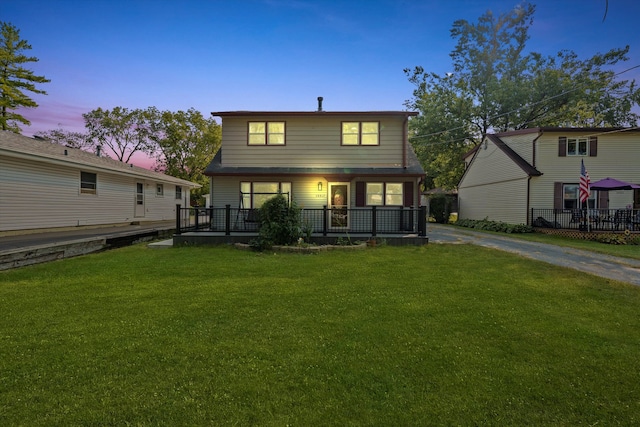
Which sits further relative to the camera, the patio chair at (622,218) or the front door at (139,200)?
the front door at (139,200)

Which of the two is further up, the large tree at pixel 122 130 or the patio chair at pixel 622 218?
the large tree at pixel 122 130

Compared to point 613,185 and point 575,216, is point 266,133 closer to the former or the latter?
point 613,185

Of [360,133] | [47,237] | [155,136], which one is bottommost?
[47,237]

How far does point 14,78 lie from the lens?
22.3 m

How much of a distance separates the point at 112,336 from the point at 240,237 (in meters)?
6.73

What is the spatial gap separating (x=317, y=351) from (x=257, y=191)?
396 inches

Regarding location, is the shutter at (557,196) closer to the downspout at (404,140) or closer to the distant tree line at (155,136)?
the downspout at (404,140)

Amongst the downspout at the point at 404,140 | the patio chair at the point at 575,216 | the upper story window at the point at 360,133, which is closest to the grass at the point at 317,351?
the downspout at the point at 404,140

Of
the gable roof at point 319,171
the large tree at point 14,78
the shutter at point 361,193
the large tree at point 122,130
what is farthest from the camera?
the large tree at point 122,130

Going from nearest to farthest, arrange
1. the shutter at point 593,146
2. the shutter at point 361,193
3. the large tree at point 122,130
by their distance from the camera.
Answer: the shutter at point 361,193
the shutter at point 593,146
the large tree at point 122,130

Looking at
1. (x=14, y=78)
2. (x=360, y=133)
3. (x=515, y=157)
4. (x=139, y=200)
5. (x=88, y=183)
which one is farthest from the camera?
(x=14, y=78)

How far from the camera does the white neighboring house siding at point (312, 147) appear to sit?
1234cm

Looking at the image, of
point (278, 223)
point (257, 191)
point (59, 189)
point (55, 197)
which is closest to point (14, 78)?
point (59, 189)

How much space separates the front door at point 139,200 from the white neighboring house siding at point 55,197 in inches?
17.0
